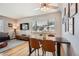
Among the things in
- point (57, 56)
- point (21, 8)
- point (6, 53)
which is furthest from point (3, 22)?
point (57, 56)

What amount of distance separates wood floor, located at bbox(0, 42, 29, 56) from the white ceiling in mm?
493

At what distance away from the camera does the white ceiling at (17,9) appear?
4.14 feet

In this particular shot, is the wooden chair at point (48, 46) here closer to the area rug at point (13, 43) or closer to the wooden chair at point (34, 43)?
the wooden chair at point (34, 43)

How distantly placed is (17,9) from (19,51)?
65cm

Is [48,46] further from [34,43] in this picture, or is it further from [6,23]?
[6,23]

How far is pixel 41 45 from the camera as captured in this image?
1.34 m

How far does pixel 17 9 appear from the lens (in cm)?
128

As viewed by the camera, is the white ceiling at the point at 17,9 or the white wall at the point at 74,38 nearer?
the white wall at the point at 74,38

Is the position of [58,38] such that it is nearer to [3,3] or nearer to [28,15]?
[28,15]

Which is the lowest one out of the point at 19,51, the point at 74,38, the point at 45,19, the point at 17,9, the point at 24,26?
the point at 19,51

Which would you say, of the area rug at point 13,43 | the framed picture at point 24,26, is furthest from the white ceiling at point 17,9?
the area rug at point 13,43

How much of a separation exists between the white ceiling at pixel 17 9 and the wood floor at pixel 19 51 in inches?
19.4

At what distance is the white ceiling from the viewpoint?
126cm

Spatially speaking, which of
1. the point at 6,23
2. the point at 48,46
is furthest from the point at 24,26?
the point at 48,46
